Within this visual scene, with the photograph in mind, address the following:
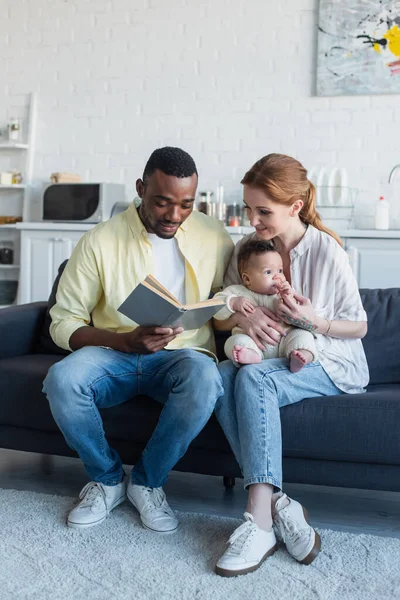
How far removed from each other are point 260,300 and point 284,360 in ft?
0.72

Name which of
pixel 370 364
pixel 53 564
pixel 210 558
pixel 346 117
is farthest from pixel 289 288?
pixel 346 117

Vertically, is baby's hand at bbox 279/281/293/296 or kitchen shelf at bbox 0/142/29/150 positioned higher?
kitchen shelf at bbox 0/142/29/150

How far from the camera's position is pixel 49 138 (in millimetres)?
6012

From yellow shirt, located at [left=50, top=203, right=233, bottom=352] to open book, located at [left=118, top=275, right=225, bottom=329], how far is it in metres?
0.27

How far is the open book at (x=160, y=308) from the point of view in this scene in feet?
6.84

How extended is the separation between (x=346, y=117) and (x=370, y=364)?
9.66ft

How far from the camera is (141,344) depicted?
2285 mm

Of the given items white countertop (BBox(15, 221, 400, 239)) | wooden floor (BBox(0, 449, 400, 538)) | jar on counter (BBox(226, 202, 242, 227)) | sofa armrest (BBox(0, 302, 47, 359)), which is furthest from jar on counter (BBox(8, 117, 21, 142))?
wooden floor (BBox(0, 449, 400, 538))

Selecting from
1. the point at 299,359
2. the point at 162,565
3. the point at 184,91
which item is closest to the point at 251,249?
the point at 299,359

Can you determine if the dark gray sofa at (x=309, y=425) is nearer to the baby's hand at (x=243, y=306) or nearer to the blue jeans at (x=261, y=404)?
the blue jeans at (x=261, y=404)

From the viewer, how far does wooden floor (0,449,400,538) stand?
244 centimetres

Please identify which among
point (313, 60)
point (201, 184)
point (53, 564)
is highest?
point (313, 60)

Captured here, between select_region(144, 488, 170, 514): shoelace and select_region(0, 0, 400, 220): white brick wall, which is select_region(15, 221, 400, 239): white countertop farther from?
select_region(144, 488, 170, 514): shoelace

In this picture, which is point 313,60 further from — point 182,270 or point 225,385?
point 225,385
